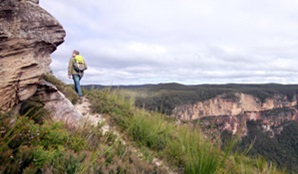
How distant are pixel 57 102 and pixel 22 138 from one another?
14.2 feet

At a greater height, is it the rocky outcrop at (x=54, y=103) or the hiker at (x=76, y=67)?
the hiker at (x=76, y=67)

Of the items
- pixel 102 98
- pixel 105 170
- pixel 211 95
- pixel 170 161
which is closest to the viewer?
pixel 105 170

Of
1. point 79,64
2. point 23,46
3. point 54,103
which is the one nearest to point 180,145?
point 54,103

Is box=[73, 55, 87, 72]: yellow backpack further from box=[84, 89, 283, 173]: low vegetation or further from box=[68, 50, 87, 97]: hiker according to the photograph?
box=[84, 89, 283, 173]: low vegetation

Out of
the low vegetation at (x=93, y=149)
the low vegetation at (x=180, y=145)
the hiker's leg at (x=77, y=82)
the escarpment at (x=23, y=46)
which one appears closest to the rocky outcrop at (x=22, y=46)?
the escarpment at (x=23, y=46)

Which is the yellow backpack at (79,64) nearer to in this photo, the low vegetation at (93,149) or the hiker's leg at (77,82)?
the hiker's leg at (77,82)

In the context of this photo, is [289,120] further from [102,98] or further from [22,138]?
[22,138]

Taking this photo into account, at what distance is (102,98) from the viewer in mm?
11211

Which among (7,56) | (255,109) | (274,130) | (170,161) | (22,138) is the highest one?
(7,56)

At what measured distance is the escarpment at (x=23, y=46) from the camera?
4.72 m

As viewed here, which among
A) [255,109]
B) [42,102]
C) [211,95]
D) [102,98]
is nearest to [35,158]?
[42,102]

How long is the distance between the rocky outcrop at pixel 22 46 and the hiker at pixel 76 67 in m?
4.24

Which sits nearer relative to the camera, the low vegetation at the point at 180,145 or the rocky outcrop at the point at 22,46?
the low vegetation at the point at 180,145

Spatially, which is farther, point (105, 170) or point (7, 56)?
point (7, 56)
